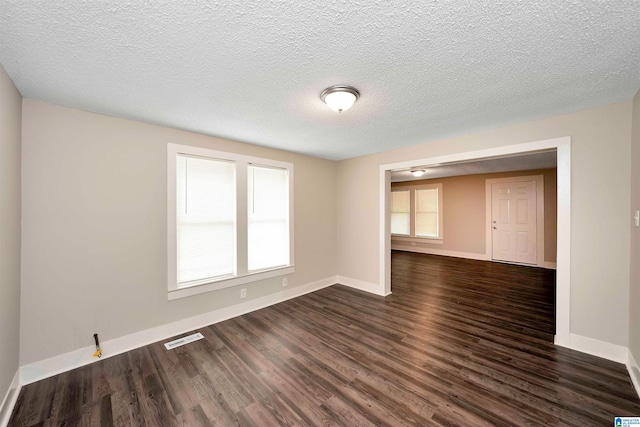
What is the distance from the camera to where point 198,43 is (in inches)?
55.4

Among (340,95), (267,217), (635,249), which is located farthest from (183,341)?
(635,249)

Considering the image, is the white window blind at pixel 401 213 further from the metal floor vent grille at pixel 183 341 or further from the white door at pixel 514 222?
the metal floor vent grille at pixel 183 341

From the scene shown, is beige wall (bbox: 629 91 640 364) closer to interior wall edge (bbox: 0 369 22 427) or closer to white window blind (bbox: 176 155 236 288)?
white window blind (bbox: 176 155 236 288)

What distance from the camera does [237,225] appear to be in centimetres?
342

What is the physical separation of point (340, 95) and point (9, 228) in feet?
8.65

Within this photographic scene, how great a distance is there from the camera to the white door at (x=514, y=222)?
5.93 meters

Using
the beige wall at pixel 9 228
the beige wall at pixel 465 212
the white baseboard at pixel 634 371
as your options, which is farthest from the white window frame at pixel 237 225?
the beige wall at pixel 465 212

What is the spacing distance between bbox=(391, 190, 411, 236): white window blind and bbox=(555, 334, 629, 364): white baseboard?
5881mm

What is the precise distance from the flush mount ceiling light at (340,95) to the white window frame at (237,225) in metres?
1.79

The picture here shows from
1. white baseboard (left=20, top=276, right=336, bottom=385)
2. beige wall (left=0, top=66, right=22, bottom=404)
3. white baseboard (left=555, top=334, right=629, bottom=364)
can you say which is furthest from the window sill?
white baseboard (left=555, top=334, right=629, bottom=364)

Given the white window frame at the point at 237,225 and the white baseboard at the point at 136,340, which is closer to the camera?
the white baseboard at the point at 136,340

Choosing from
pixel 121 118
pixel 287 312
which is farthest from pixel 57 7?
pixel 287 312

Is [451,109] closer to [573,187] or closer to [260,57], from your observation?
[573,187]

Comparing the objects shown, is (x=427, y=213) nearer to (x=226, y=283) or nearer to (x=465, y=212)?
(x=465, y=212)
